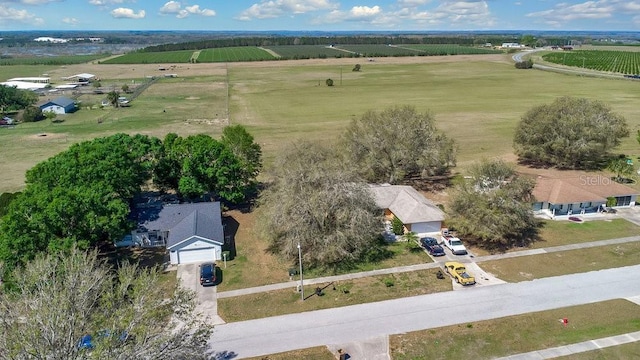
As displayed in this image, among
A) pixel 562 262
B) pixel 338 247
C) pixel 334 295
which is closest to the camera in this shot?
pixel 334 295

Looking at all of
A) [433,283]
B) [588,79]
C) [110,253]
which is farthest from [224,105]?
[588,79]

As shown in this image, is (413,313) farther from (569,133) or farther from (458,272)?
(569,133)

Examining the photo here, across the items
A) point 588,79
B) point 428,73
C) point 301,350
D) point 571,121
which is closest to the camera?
point 301,350

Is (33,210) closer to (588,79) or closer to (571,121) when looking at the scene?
(571,121)

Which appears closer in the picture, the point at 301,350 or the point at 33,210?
the point at 301,350

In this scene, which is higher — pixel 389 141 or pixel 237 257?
pixel 389 141

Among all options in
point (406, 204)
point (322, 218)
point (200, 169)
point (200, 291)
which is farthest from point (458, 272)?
point (200, 169)
